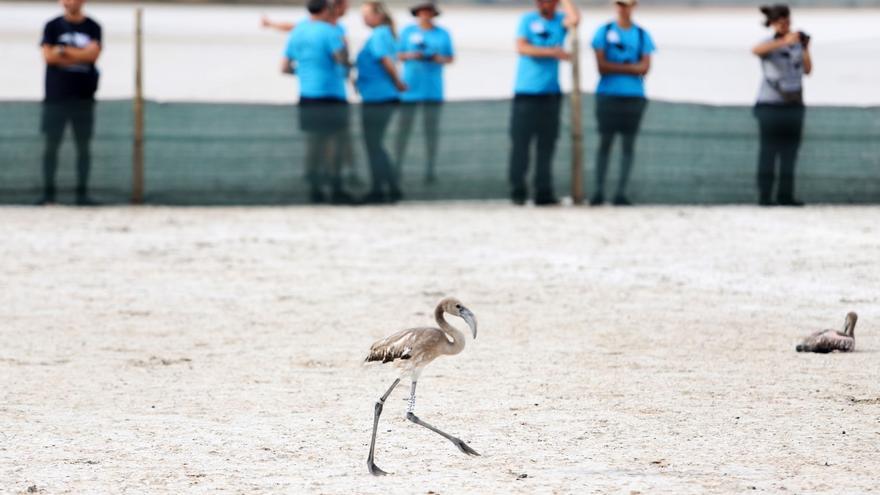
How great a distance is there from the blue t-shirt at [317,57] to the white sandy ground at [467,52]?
10.4 metres

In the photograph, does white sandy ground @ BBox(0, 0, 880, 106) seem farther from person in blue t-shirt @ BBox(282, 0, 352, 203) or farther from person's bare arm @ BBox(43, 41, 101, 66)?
person's bare arm @ BBox(43, 41, 101, 66)

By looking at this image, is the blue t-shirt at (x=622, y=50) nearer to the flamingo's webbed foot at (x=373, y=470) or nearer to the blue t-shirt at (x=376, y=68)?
the blue t-shirt at (x=376, y=68)

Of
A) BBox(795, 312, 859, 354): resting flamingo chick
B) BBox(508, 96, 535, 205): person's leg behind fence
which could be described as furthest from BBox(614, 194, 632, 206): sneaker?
BBox(795, 312, 859, 354): resting flamingo chick

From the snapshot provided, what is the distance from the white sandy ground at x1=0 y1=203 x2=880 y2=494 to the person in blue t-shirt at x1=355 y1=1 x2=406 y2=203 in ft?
1.35

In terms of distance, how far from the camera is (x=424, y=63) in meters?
16.3

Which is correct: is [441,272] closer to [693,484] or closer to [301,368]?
[301,368]

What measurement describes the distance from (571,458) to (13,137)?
975cm

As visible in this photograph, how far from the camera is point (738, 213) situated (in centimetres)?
1533

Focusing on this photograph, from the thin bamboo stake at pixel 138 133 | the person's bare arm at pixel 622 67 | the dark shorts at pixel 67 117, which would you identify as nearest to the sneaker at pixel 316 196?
the thin bamboo stake at pixel 138 133

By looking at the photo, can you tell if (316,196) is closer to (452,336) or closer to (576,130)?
(576,130)

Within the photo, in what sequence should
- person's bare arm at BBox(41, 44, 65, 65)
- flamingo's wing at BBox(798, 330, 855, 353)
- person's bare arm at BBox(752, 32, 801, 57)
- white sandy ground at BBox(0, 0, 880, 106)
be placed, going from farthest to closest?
white sandy ground at BBox(0, 0, 880, 106)
person's bare arm at BBox(41, 44, 65, 65)
person's bare arm at BBox(752, 32, 801, 57)
flamingo's wing at BBox(798, 330, 855, 353)

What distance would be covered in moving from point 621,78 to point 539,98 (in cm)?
76

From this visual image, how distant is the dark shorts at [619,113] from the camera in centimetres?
1567

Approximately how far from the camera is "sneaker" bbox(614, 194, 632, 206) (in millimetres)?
15930
